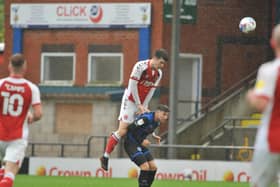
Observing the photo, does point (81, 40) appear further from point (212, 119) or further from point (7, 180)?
point (7, 180)

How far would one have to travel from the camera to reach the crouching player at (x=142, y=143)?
1867 centimetres

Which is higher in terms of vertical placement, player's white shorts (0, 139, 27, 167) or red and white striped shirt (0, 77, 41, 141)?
red and white striped shirt (0, 77, 41, 141)

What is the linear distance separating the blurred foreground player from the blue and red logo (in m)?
22.0

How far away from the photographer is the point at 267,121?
1129cm

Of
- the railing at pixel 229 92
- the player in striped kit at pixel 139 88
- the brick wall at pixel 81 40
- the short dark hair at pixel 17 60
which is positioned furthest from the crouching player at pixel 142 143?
the railing at pixel 229 92

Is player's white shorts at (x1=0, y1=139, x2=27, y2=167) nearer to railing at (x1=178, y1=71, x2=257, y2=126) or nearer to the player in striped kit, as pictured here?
the player in striped kit

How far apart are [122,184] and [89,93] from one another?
13689 millimetres

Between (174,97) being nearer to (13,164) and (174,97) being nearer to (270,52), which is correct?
(270,52)

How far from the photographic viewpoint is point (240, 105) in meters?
37.7

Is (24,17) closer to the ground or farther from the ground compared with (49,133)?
farther from the ground

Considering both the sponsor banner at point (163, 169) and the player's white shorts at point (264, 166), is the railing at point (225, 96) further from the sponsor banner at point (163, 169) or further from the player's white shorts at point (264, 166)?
the player's white shorts at point (264, 166)

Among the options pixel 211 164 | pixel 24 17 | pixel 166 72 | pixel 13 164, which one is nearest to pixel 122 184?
pixel 211 164

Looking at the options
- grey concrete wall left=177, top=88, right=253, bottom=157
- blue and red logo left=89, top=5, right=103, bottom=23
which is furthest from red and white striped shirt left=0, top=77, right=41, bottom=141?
blue and red logo left=89, top=5, right=103, bottom=23

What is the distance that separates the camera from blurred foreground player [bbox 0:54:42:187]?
14.9 meters
